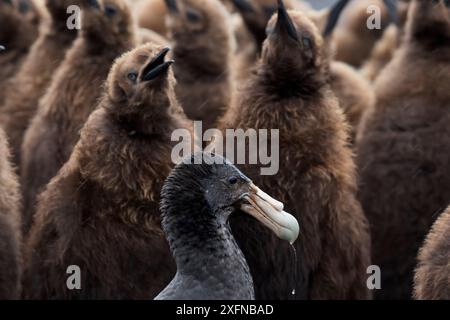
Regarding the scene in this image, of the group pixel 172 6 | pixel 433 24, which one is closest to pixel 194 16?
pixel 172 6

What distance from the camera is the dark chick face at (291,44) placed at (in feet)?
21.6

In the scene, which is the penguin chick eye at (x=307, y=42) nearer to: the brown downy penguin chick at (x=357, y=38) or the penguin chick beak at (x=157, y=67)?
the penguin chick beak at (x=157, y=67)

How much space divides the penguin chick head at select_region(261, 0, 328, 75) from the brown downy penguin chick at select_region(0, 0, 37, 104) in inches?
95.6

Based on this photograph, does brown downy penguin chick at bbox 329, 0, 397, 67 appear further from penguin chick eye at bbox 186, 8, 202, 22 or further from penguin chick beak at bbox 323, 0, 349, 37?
penguin chick eye at bbox 186, 8, 202, 22

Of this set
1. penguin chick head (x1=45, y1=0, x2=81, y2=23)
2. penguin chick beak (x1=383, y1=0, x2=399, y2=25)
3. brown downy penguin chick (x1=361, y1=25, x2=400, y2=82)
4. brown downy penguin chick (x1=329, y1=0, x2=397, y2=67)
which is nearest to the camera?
penguin chick head (x1=45, y1=0, x2=81, y2=23)

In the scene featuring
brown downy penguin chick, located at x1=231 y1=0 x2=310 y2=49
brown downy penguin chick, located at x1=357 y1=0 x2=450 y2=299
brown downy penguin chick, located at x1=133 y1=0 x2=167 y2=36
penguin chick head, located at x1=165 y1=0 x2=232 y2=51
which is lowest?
brown downy penguin chick, located at x1=357 y1=0 x2=450 y2=299

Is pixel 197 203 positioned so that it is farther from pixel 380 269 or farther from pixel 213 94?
pixel 213 94

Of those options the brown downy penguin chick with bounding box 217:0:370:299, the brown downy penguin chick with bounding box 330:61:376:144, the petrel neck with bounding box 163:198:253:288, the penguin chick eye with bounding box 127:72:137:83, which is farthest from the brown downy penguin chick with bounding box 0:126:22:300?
the brown downy penguin chick with bounding box 330:61:376:144

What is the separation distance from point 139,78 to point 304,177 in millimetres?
965

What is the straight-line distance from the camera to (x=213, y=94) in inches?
312

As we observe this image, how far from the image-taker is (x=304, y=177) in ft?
21.1

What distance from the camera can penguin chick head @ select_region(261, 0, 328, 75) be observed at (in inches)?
260

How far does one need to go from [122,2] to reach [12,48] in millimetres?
1389

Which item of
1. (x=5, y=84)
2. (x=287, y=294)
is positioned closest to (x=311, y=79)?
(x=287, y=294)
